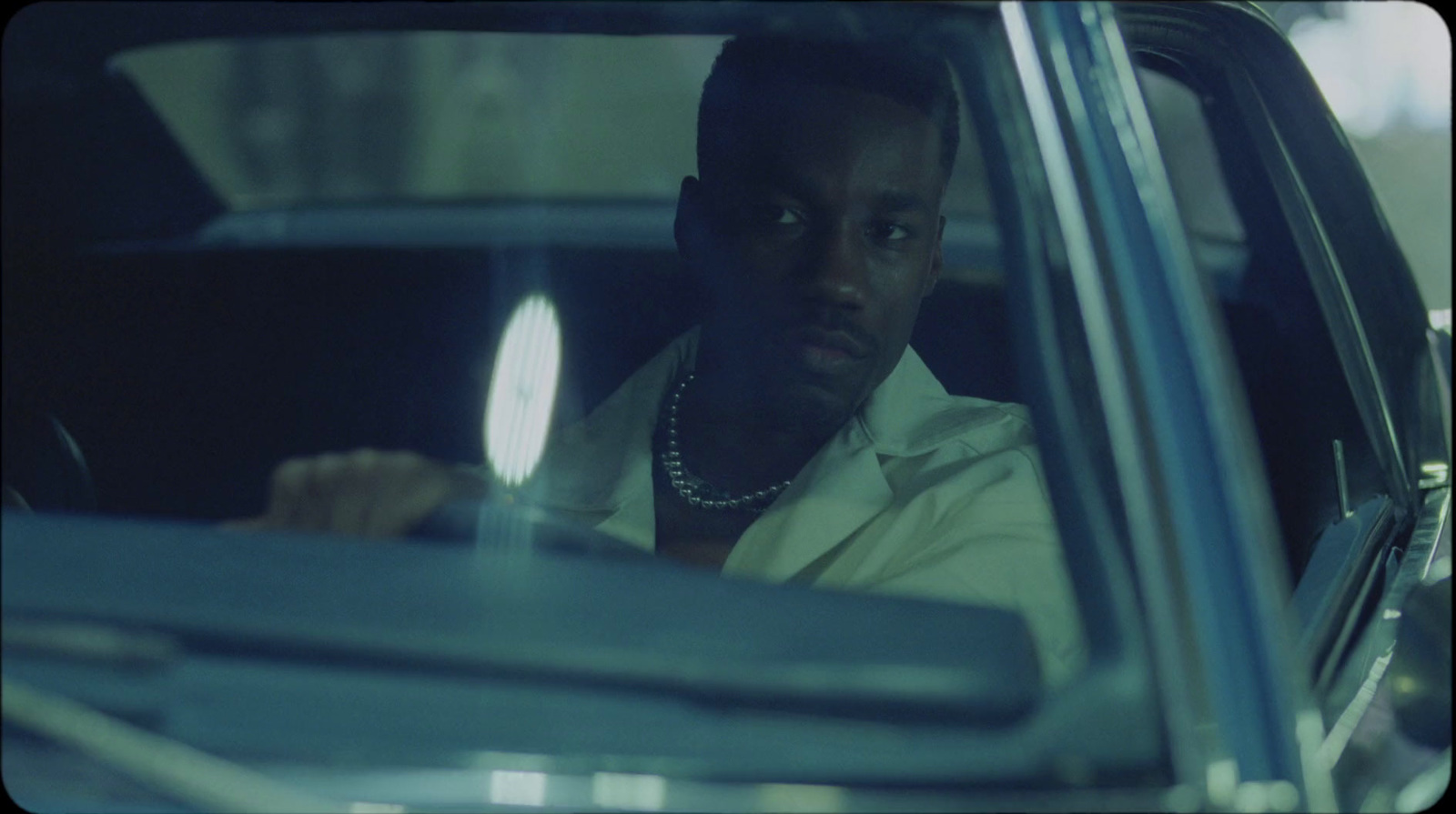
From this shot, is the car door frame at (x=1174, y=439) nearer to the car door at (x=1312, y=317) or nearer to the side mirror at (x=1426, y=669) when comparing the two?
the side mirror at (x=1426, y=669)

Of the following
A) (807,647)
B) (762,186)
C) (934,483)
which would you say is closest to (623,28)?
(762,186)

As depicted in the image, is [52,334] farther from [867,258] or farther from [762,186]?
[867,258]

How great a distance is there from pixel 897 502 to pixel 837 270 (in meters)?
0.29

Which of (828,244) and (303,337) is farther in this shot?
(303,337)

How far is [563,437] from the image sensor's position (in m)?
1.67

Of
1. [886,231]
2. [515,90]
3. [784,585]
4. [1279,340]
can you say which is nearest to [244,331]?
[515,90]

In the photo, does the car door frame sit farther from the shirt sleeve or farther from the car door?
the car door

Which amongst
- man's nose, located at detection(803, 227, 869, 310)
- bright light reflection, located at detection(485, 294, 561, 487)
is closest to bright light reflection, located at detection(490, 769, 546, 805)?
bright light reflection, located at detection(485, 294, 561, 487)

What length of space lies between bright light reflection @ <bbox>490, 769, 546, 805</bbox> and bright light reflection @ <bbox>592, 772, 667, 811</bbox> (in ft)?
0.13

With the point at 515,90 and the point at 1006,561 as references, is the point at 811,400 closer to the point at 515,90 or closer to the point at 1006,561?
the point at 1006,561

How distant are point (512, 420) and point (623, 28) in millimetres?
481

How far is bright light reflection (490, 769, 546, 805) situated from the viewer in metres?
1.00

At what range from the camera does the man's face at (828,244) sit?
1.62 m

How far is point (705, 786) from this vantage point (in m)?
0.99
